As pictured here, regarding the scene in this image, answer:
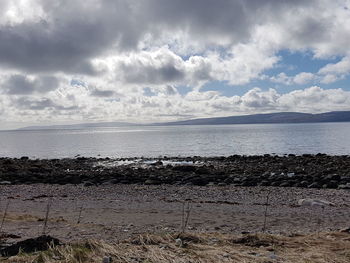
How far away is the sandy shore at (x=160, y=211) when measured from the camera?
941 centimetres

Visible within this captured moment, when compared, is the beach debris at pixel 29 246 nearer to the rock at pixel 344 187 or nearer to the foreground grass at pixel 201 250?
the foreground grass at pixel 201 250

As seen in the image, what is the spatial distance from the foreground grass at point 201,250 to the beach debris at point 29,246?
0.50 m

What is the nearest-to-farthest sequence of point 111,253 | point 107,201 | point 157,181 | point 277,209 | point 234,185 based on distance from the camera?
1. point 111,253
2. point 277,209
3. point 107,201
4. point 234,185
5. point 157,181

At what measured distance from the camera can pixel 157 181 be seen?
74.9 feet

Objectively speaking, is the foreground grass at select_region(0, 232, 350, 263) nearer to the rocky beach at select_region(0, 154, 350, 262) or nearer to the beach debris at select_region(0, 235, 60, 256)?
the rocky beach at select_region(0, 154, 350, 262)

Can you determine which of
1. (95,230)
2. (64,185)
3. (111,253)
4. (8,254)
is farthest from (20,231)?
(64,185)

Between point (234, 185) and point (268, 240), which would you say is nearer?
point (268, 240)

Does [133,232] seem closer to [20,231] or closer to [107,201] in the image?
[20,231]

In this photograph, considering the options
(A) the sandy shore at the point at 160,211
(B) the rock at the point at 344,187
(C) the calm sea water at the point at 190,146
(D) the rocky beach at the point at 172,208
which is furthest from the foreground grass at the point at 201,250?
(C) the calm sea water at the point at 190,146

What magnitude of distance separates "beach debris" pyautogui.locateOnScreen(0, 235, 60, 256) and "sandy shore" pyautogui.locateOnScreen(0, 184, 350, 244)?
1.14 metres

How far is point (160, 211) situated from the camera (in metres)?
12.7

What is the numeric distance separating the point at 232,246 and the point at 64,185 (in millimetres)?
17844

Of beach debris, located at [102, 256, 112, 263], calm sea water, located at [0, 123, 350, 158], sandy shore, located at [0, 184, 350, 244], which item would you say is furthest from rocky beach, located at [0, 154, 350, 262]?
calm sea water, located at [0, 123, 350, 158]

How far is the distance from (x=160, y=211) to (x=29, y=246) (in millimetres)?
6502
